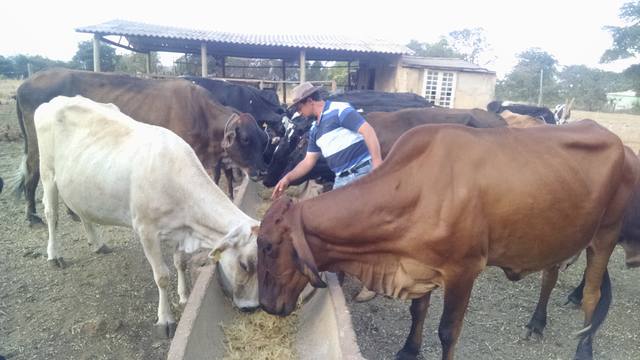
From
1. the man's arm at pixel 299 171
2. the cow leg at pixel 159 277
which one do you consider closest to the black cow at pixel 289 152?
the man's arm at pixel 299 171

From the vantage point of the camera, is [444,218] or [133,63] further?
[133,63]

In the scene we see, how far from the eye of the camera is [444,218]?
2.90m

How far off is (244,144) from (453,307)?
450 centimetres

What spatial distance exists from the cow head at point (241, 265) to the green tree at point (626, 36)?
31626mm

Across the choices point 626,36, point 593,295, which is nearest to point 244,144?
point 593,295

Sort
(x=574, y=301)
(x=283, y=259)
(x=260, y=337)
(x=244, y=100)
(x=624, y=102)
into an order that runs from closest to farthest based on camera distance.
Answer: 1. (x=283, y=259)
2. (x=260, y=337)
3. (x=574, y=301)
4. (x=244, y=100)
5. (x=624, y=102)

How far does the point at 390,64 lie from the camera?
20.9 meters

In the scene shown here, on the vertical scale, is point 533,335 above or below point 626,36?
below

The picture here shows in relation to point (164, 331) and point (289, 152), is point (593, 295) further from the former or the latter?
point (289, 152)

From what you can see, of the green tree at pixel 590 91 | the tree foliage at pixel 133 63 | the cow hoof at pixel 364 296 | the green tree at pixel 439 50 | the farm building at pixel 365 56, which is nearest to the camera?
the cow hoof at pixel 364 296

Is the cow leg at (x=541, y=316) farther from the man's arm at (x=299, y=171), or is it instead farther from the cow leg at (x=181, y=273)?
the cow leg at (x=181, y=273)

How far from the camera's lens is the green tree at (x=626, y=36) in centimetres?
2750

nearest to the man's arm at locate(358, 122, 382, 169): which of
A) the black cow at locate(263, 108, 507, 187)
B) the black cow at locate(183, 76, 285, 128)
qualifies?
the black cow at locate(263, 108, 507, 187)

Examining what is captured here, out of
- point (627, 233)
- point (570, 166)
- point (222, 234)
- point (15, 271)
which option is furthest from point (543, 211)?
point (15, 271)
